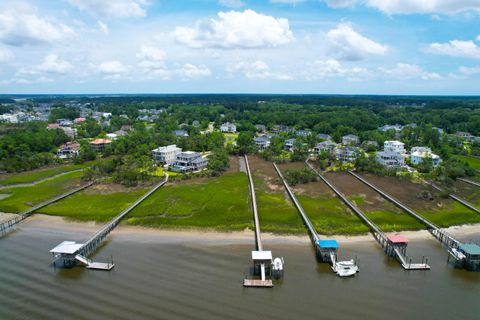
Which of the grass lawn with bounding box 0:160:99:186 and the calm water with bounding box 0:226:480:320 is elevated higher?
the grass lawn with bounding box 0:160:99:186

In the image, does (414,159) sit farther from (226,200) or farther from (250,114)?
(250,114)

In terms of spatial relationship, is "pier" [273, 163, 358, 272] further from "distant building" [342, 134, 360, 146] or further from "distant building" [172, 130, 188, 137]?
"distant building" [172, 130, 188, 137]

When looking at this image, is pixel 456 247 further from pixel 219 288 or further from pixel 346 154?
pixel 346 154

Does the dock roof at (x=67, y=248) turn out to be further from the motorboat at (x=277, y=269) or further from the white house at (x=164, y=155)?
the white house at (x=164, y=155)

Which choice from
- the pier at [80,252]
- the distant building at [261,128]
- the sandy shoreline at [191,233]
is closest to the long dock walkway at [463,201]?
the sandy shoreline at [191,233]

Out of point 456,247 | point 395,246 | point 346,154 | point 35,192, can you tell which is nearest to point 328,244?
point 395,246

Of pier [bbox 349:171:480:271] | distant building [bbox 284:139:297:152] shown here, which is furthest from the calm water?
distant building [bbox 284:139:297:152]
